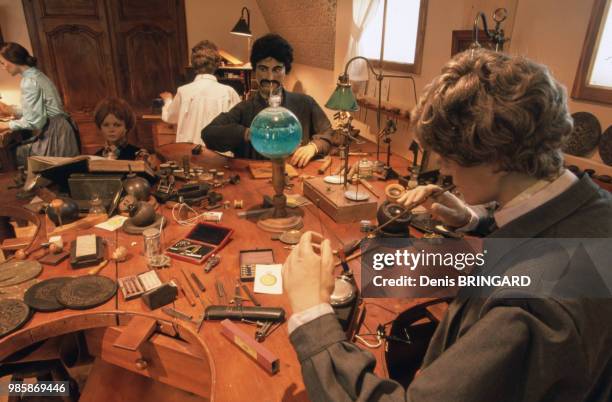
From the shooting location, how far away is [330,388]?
809 millimetres

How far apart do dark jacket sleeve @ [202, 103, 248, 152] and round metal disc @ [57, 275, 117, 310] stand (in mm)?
1486

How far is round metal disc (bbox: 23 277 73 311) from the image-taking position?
4.06ft

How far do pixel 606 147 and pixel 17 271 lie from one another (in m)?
2.38

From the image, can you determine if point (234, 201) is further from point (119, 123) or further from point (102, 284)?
point (119, 123)

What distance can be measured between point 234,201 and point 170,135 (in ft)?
10.0

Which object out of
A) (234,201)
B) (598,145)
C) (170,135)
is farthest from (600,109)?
(170,135)

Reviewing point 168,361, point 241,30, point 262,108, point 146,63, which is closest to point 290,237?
point 168,361

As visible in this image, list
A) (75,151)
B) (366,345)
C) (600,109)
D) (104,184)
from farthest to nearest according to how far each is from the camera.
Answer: (75,151), (104,184), (600,109), (366,345)

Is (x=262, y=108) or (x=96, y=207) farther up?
(x=262, y=108)

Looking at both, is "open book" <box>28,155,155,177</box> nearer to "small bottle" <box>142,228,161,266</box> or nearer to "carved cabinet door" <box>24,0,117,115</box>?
"small bottle" <box>142,228,161,266</box>

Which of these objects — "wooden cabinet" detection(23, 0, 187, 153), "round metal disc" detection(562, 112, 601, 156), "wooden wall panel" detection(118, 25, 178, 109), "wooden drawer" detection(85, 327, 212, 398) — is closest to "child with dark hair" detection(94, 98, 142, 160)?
"wooden drawer" detection(85, 327, 212, 398)

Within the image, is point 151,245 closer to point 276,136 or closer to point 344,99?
point 276,136

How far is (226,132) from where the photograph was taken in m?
2.68

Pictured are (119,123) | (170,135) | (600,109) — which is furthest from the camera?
(170,135)
